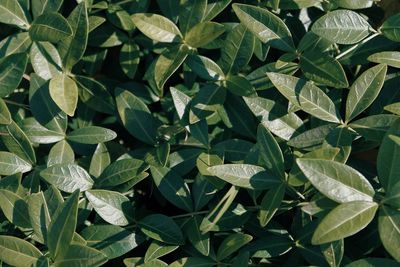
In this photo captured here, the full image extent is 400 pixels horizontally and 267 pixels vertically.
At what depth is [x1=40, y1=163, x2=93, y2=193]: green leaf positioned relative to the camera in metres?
1.27

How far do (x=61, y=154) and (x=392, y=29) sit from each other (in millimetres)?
715

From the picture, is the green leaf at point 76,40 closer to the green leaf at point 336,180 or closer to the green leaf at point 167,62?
the green leaf at point 167,62

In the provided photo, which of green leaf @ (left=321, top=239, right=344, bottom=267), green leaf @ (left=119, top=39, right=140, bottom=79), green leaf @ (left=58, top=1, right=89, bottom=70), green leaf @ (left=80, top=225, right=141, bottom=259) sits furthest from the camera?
green leaf @ (left=119, top=39, right=140, bottom=79)

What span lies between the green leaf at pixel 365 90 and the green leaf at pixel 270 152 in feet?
0.52

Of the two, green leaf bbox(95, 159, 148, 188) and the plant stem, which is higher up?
the plant stem

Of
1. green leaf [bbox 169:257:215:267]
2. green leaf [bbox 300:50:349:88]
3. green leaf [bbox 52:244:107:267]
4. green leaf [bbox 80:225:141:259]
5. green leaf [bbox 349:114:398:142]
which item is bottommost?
green leaf [bbox 169:257:215:267]

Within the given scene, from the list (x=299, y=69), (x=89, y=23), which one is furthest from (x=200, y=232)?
(x=89, y=23)

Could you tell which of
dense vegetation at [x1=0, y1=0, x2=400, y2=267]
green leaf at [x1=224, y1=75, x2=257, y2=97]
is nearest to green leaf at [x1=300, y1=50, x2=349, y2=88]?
dense vegetation at [x1=0, y1=0, x2=400, y2=267]

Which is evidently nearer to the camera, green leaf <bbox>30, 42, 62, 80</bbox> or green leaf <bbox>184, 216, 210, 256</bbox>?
green leaf <bbox>184, 216, 210, 256</bbox>

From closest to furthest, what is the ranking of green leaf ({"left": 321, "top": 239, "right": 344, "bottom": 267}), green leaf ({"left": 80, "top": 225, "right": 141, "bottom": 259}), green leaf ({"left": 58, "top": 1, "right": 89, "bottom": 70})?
green leaf ({"left": 321, "top": 239, "right": 344, "bottom": 267}) → green leaf ({"left": 80, "top": 225, "right": 141, "bottom": 259}) → green leaf ({"left": 58, "top": 1, "right": 89, "bottom": 70})

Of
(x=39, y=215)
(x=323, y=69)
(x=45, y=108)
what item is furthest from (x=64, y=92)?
(x=323, y=69)

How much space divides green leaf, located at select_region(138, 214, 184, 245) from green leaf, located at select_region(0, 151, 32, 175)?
28 cm

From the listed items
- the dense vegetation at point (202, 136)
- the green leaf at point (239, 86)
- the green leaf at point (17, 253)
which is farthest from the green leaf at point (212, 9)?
the green leaf at point (17, 253)

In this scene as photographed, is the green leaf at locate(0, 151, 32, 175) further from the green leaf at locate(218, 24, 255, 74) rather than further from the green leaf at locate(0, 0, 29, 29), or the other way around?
the green leaf at locate(218, 24, 255, 74)
